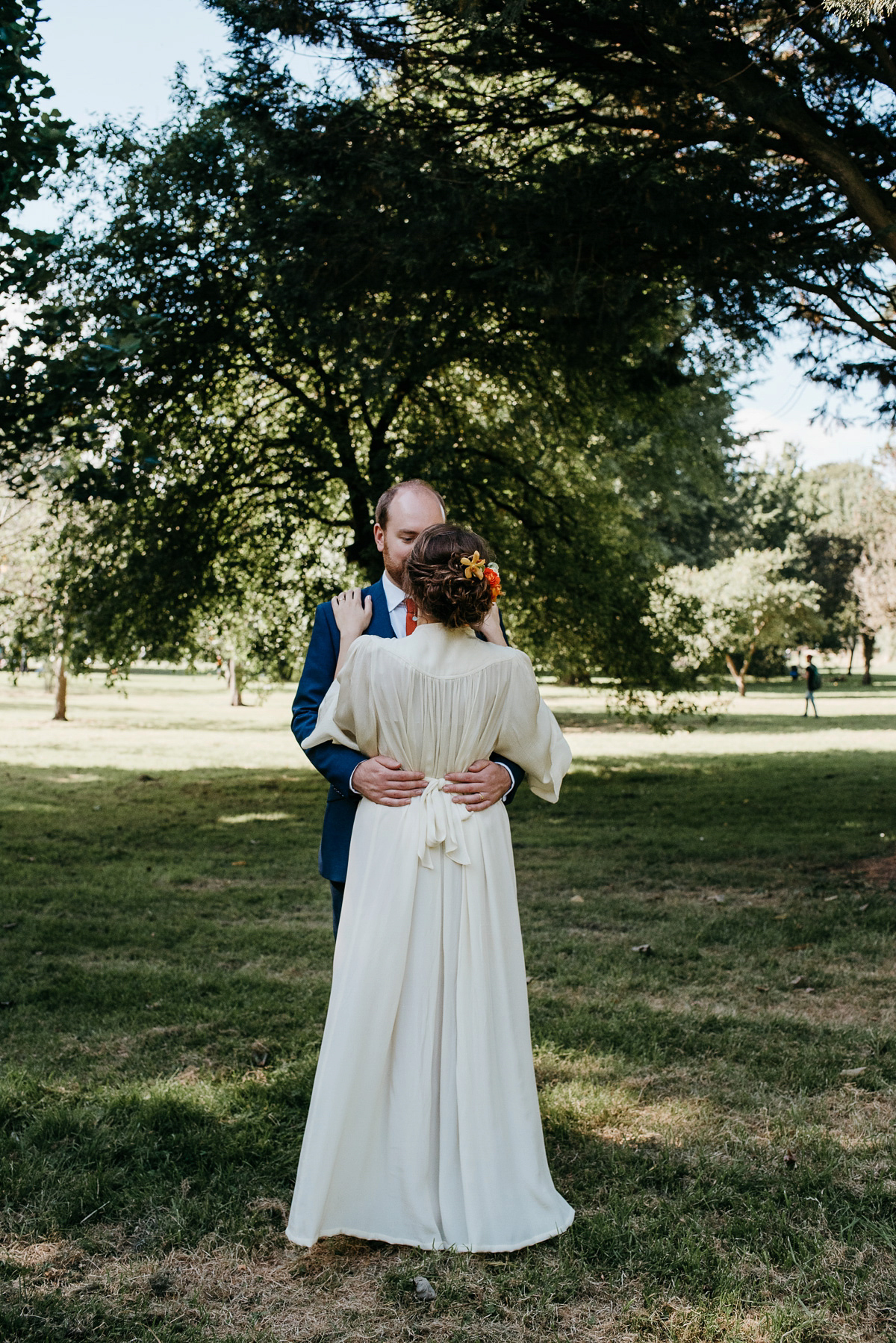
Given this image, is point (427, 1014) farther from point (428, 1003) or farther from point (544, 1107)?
point (544, 1107)

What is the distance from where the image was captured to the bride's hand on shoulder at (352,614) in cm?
366

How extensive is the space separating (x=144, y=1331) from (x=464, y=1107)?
1079mm

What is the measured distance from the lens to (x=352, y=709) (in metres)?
3.38

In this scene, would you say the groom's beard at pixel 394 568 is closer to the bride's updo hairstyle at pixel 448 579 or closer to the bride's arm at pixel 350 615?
the bride's arm at pixel 350 615

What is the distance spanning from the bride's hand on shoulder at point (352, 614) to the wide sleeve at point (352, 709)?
9.3 inches

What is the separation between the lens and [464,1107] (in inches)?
128

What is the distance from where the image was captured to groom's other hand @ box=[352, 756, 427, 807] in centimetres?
337

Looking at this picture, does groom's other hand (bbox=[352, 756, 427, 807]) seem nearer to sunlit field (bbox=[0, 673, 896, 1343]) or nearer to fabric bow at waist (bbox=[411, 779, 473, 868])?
fabric bow at waist (bbox=[411, 779, 473, 868])

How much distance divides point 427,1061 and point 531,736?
1.09 metres

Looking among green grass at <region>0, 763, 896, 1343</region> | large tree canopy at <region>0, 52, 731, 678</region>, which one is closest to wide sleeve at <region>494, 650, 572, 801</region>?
green grass at <region>0, 763, 896, 1343</region>

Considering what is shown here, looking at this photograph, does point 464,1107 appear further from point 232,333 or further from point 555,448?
point 555,448

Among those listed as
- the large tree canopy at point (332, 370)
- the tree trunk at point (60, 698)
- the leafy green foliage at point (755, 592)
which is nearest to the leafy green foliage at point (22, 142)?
the large tree canopy at point (332, 370)

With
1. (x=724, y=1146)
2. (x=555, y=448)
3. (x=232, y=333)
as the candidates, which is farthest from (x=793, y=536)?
(x=724, y=1146)

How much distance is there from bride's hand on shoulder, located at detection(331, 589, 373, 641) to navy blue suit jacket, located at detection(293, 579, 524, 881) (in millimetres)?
36
